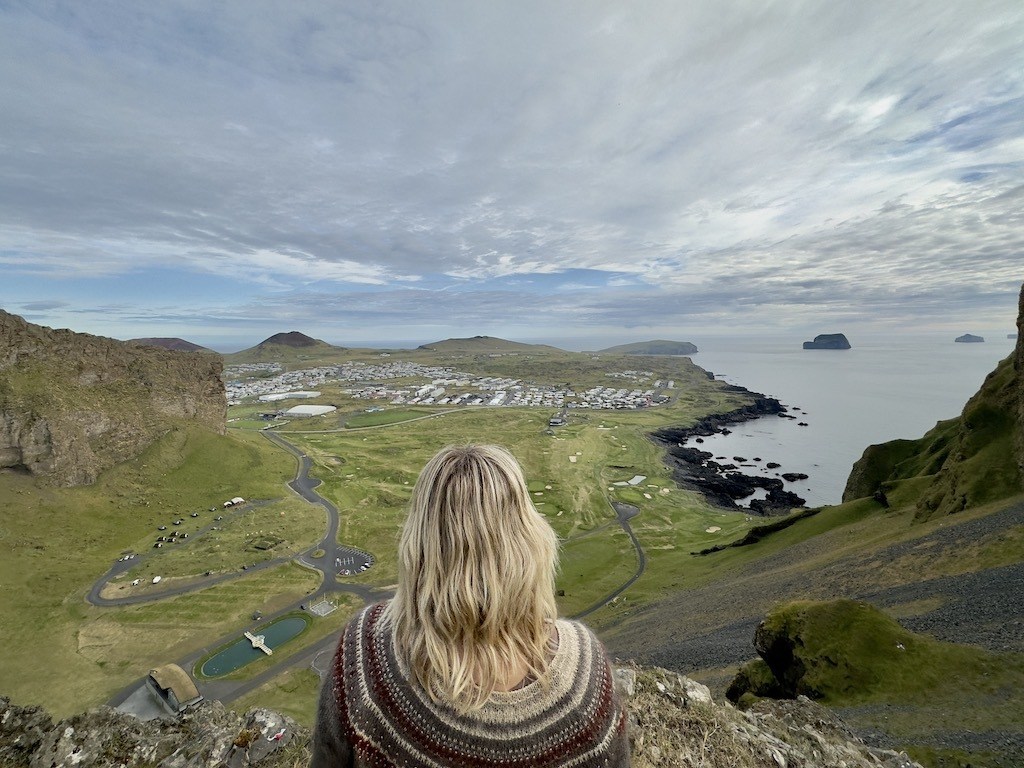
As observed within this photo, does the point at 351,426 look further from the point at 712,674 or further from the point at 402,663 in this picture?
the point at 402,663

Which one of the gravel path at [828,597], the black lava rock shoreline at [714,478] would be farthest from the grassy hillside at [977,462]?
the black lava rock shoreline at [714,478]

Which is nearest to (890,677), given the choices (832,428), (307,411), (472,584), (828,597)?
(828,597)

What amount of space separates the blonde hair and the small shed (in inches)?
996

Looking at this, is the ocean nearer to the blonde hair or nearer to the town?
the town

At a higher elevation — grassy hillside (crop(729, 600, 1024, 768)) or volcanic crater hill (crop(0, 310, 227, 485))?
volcanic crater hill (crop(0, 310, 227, 485))

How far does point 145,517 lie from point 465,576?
58.9m

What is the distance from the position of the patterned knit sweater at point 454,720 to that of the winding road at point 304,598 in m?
17.4

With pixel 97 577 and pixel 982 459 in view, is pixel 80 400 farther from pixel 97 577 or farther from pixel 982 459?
pixel 982 459

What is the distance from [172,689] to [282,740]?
17850 millimetres

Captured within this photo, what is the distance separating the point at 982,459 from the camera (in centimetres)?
2991

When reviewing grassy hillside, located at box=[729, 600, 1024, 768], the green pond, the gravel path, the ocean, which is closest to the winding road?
the green pond

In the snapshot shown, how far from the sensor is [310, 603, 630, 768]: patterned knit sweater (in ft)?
7.66

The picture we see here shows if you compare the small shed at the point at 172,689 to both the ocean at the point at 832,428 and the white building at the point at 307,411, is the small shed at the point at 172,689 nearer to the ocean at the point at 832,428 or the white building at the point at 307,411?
the ocean at the point at 832,428

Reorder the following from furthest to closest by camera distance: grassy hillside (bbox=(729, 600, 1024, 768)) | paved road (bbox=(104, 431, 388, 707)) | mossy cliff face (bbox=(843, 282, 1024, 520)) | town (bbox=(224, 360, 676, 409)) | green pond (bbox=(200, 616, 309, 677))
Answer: town (bbox=(224, 360, 676, 409)) < mossy cliff face (bbox=(843, 282, 1024, 520)) < green pond (bbox=(200, 616, 309, 677)) < paved road (bbox=(104, 431, 388, 707)) < grassy hillside (bbox=(729, 600, 1024, 768))
